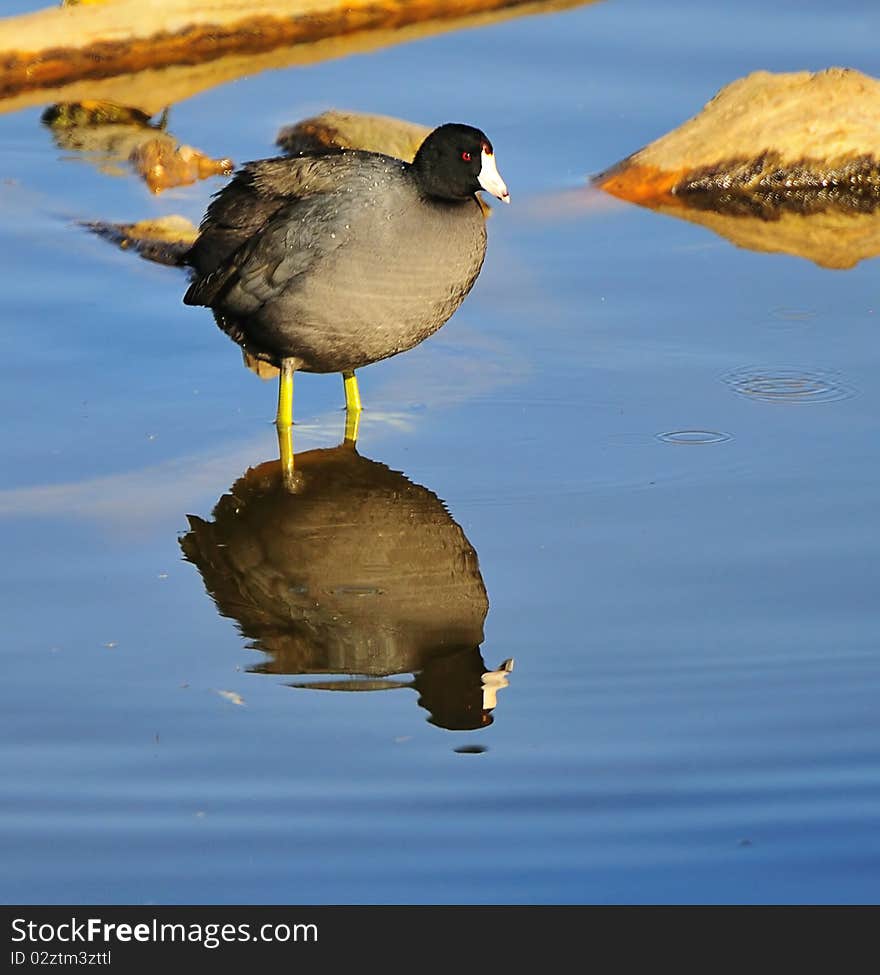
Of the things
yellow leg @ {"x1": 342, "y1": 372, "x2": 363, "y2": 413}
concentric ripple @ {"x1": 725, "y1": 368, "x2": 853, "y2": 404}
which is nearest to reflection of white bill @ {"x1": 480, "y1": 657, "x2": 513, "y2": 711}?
yellow leg @ {"x1": 342, "y1": 372, "x2": 363, "y2": 413}

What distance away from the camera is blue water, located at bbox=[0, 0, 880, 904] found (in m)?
4.62

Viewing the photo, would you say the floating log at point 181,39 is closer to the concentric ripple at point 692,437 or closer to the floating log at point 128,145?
the floating log at point 128,145

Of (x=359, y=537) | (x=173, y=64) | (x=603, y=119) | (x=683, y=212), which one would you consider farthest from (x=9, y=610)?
(x=173, y=64)

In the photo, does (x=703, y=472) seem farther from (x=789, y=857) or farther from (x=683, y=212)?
(x=683, y=212)

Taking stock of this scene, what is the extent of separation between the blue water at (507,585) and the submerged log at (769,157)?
0.99 ft

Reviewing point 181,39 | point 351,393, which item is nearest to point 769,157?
point 351,393

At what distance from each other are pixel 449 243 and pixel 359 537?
1.28m

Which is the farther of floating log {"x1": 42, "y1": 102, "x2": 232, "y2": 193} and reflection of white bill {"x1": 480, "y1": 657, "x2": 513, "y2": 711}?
floating log {"x1": 42, "y1": 102, "x2": 232, "y2": 193}

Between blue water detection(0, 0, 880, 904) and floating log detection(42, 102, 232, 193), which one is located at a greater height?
floating log detection(42, 102, 232, 193)

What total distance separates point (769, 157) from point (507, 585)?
484 cm

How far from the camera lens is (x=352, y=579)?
20.1 ft

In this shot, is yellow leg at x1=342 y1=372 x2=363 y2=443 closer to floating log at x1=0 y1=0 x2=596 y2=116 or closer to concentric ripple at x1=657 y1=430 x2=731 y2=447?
concentric ripple at x1=657 y1=430 x2=731 y2=447

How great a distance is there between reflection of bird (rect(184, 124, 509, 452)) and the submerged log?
2855 millimetres

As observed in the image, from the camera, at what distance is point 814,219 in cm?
973
